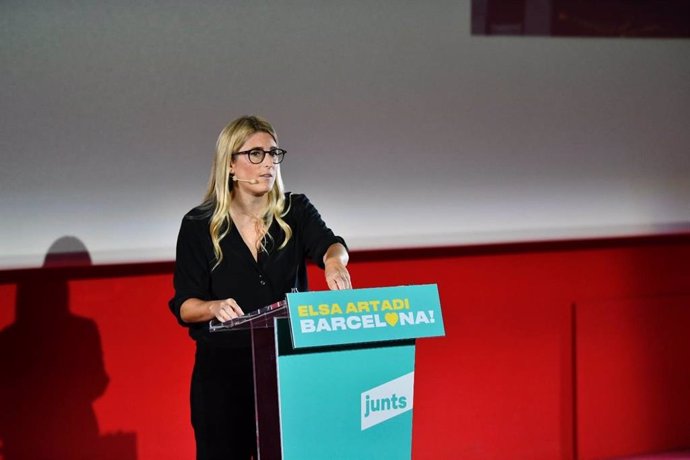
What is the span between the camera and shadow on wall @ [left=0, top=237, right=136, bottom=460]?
133 inches

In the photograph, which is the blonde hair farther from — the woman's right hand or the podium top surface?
the podium top surface

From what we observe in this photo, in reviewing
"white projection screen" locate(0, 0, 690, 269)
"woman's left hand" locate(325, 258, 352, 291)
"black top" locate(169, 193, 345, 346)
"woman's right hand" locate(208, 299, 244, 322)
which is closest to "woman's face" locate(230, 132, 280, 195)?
"black top" locate(169, 193, 345, 346)

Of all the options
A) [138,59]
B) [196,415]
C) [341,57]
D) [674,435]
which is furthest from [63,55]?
[674,435]

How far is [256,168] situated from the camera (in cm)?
233

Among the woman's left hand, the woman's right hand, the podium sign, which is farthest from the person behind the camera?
the woman's left hand

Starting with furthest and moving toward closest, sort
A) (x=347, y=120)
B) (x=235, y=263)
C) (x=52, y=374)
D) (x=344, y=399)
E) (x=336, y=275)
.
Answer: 1. (x=347, y=120)
2. (x=52, y=374)
3. (x=235, y=263)
4. (x=336, y=275)
5. (x=344, y=399)

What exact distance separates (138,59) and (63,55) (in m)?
0.29

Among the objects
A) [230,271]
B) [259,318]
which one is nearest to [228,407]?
[230,271]

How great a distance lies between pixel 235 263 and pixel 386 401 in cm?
68

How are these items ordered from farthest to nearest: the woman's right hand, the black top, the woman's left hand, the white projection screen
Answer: the white projection screen
the black top
the woman's left hand
the woman's right hand

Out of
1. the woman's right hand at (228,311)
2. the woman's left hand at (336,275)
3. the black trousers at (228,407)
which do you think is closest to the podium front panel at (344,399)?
the woman's right hand at (228,311)

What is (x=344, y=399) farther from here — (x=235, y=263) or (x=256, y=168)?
(x=256, y=168)

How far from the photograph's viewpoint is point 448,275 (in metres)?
3.80

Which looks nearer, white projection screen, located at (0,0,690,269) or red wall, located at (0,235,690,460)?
white projection screen, located at (0,0,690,269)
